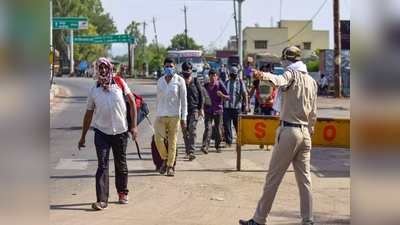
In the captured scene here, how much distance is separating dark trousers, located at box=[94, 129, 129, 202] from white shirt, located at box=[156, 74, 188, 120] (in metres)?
1.97

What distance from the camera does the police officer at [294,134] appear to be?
18.7 feet

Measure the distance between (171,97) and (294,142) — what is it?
3.83 metres

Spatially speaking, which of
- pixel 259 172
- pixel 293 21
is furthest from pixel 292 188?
pixel 293 21

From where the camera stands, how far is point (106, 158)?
706 centimetres

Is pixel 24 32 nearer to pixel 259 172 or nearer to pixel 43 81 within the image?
pixel 43 81

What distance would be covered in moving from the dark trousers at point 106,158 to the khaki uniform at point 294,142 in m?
2.21

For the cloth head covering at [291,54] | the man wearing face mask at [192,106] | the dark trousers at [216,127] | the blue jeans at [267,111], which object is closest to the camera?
the cloth head covering at [291,54]

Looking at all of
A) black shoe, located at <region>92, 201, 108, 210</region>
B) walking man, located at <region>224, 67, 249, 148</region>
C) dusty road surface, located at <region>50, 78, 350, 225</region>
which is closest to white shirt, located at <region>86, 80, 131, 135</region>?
black shoe, located at <region>92, 201, 108, 210</region>

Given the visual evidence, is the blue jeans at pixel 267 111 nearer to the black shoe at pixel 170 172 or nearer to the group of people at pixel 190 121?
the group of people at pixel 190 121

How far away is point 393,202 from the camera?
11.0 ft

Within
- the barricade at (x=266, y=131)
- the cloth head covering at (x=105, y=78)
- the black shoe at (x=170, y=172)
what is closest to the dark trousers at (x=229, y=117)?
the barricade at (x=266, y=131)

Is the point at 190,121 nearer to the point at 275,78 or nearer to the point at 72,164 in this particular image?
the point at 72,164

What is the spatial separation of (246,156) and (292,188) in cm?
315

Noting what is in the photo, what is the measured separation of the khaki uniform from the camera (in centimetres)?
568
